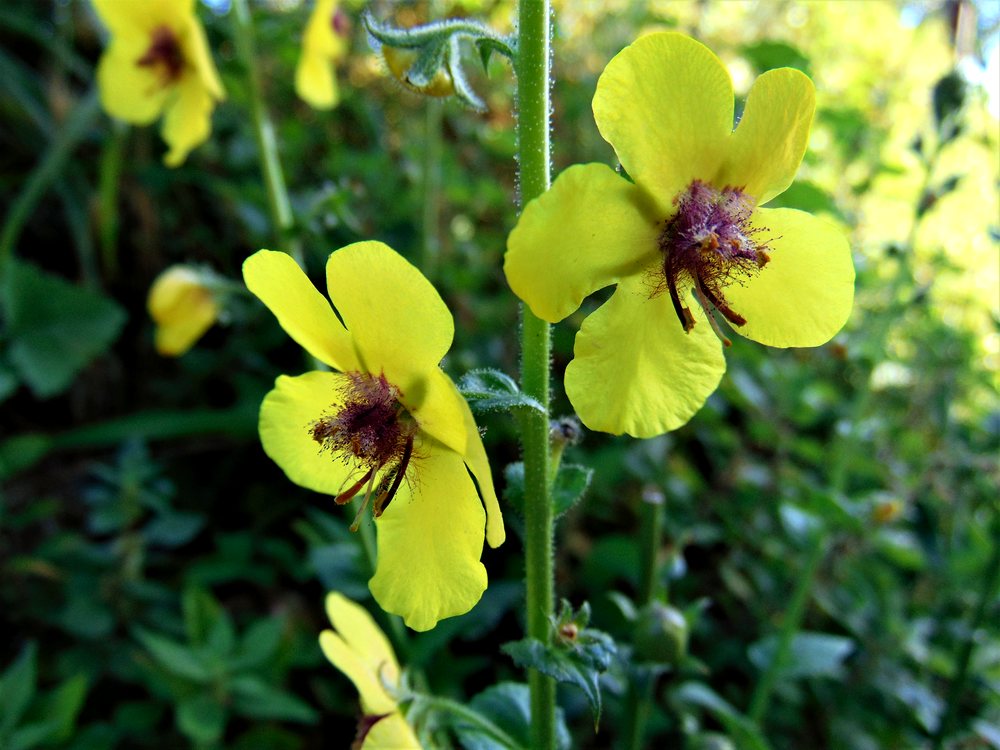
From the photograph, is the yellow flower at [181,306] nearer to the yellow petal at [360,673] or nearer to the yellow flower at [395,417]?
the yellow flower at [395,417]

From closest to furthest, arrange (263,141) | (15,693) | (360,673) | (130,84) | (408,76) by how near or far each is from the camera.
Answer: (408,76) → (360,673) → (15,693) → (263,141) → (130,84)

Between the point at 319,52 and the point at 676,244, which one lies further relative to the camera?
the point at 319,52

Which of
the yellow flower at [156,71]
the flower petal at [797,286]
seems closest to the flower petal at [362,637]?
the flower petal at [797,286]

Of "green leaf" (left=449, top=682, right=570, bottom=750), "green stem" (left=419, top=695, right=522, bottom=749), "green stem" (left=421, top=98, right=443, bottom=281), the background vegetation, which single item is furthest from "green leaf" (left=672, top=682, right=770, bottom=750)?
"green stem" (left=421, top=98, right=443, bottom=281)

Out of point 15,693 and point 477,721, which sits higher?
point 477,721

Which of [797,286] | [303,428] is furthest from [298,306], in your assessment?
[797,286]

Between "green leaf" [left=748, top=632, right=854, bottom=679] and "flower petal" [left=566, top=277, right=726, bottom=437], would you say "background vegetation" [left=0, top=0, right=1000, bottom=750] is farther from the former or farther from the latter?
"flower petal" [left=566, top=277, right=726, bottom=437]

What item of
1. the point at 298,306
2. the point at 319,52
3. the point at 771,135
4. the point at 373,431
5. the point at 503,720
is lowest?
the point at 503,720

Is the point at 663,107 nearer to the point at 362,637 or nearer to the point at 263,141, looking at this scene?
the point at 362,637
